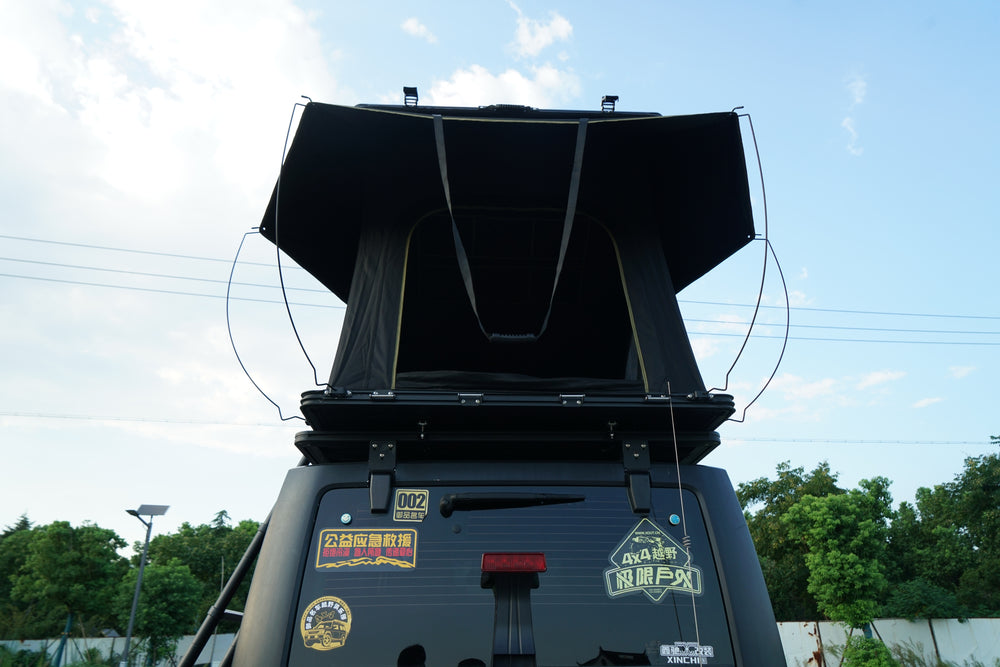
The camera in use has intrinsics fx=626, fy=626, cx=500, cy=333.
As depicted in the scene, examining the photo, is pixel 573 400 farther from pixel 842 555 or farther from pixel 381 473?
pixel 842 555

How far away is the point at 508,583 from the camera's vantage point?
7.20 feet

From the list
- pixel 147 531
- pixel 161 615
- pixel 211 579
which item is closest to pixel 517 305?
pixel 147 531

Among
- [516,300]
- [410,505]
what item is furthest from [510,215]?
[410,505]

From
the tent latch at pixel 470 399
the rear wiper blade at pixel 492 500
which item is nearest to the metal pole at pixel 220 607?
the rear wiper blade at pixel 492 500

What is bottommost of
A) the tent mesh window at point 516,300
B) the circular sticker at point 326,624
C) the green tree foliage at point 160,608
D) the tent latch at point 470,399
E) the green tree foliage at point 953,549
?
the circular sticker at point 326,624

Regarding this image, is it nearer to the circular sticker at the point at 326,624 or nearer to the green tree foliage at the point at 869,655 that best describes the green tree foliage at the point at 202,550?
the green tree foliage at the point at 869,655

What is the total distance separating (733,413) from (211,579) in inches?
2157

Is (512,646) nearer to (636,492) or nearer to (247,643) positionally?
(636,492)

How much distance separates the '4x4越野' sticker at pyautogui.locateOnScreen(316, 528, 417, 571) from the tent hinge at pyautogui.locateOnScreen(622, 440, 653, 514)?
0.84m

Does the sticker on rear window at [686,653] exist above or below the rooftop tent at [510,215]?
below

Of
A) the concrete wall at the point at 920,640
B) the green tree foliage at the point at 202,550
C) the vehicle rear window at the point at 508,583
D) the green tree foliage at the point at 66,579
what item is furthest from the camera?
the green tree foliage at the point at 202,550

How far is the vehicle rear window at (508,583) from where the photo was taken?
208 centimetres

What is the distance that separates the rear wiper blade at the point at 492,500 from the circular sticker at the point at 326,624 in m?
0.47

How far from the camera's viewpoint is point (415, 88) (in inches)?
125
